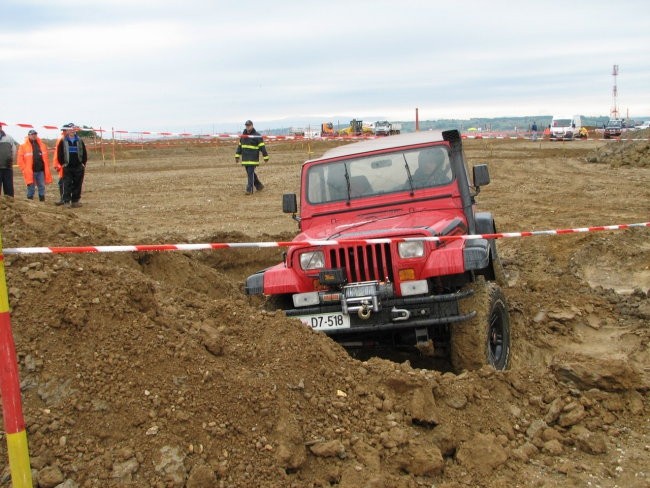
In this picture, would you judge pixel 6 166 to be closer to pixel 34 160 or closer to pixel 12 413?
pixel 34 160

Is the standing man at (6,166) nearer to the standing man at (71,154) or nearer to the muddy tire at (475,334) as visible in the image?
the standing man at (71,154)

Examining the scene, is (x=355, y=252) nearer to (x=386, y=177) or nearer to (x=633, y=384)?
(x=386, y=177)

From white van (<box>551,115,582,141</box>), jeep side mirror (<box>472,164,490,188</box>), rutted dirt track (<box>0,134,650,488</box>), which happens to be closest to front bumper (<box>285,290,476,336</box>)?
rutted dirt track (<box>0,134,650,488</box>)

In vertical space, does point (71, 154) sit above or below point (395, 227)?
above

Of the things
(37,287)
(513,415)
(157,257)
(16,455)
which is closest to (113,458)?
(16,455)

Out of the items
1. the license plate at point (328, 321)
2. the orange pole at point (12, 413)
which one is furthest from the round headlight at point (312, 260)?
the orange pole at point (12, 413)

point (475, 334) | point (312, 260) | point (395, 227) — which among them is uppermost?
point (395, 227)

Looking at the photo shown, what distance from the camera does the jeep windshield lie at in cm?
710

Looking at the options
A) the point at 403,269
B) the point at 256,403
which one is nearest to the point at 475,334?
the point at 403,269

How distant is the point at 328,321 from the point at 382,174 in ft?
6.03

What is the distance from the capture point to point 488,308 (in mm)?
5918

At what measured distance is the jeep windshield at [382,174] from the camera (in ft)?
23.3

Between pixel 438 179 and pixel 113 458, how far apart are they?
13.8 feet

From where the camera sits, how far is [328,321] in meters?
5.93
